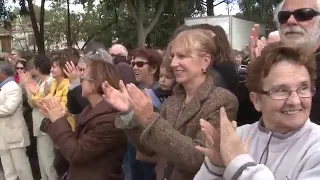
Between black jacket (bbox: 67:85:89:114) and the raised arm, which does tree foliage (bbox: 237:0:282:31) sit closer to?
the raised arm

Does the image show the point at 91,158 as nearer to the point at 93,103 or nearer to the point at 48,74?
the point at 93,103

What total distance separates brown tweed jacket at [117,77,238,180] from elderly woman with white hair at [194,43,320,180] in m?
0.50

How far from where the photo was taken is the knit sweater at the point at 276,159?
1801 millimetres

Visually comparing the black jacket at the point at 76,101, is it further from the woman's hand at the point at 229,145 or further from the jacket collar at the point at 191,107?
the woman's hand at the point at 229,145

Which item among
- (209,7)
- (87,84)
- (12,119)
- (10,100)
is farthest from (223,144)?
(209,7)

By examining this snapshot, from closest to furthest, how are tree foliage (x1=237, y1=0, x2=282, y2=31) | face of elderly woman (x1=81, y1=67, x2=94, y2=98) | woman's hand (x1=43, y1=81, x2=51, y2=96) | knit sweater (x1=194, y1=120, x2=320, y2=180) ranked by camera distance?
knit sweater (x1=194, y1=120, x2=320, y2=180) → face of elderly woman (x1=81, y1=67, x2=94, y2=98) → woman's hand (x1=43, y1=81, x2=51, y2=96) → tree foliage (x1=237, y1=0, x2=282, y2=31)

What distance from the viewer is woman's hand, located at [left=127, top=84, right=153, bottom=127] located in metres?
2.74

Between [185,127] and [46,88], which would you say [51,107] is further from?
[46,88]

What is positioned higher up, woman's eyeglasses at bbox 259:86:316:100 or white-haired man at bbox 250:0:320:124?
white-haired man at bbox 250:0:320:124

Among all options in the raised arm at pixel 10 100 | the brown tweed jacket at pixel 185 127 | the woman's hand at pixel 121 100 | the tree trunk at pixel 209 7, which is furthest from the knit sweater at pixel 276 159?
the tree trunk at pixel 209 7

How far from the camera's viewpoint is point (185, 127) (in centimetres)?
279

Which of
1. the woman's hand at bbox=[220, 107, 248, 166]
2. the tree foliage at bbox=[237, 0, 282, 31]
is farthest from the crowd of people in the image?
the tree foliage at bbox=[237, 0, 282, 31]

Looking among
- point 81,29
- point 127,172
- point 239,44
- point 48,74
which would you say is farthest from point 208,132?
point 81,29

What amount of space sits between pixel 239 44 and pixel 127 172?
10014mm
